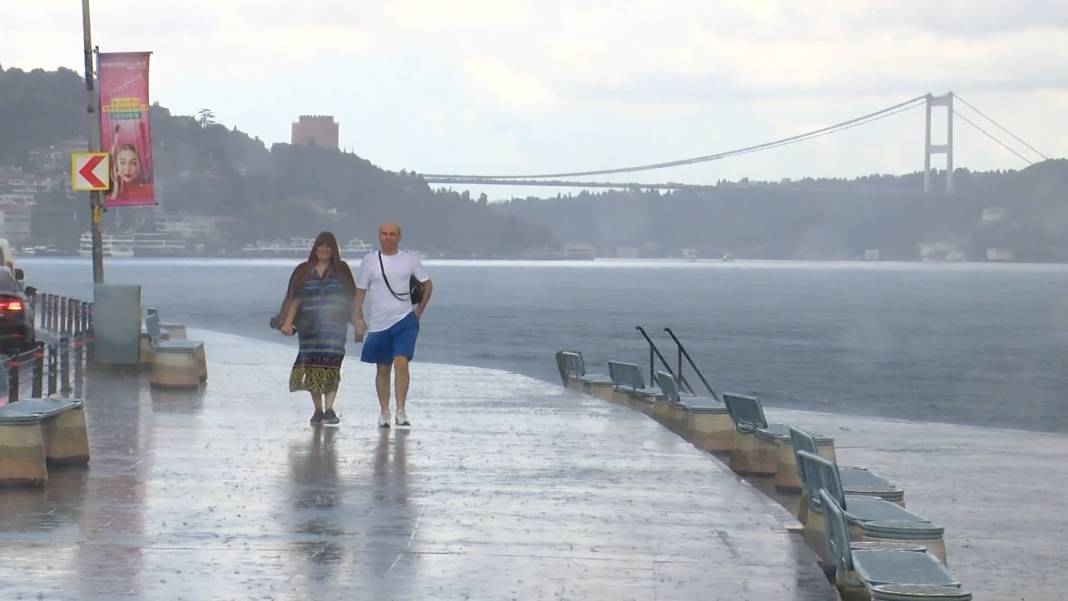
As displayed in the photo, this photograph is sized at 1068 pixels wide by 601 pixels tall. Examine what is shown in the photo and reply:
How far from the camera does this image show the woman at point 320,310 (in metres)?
13.9

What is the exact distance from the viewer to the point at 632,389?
67.5 ft

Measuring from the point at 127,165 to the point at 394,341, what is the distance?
1139cm

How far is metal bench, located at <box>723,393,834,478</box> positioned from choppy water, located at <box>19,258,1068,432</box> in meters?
26.6

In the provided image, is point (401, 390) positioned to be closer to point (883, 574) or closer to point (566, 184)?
point (883, 574)

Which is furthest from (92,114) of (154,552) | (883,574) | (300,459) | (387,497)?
(883,574)

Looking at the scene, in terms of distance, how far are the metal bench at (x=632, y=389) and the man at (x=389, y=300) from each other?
6.14 m

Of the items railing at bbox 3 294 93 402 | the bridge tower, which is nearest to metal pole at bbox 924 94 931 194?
the bridge tower

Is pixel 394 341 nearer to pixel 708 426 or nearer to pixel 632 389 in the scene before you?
pixel 708 426

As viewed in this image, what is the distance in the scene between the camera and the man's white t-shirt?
13445 mm

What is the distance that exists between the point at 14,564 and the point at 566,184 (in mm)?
152511

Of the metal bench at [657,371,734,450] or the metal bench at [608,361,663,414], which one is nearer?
the metal bench at [657,371,734,450]

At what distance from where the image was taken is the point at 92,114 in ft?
83.7

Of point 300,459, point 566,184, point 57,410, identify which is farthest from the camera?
point 566,184

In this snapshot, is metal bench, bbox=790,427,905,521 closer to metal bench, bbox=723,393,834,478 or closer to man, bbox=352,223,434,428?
metal bench, bbox=723,393,834,478
